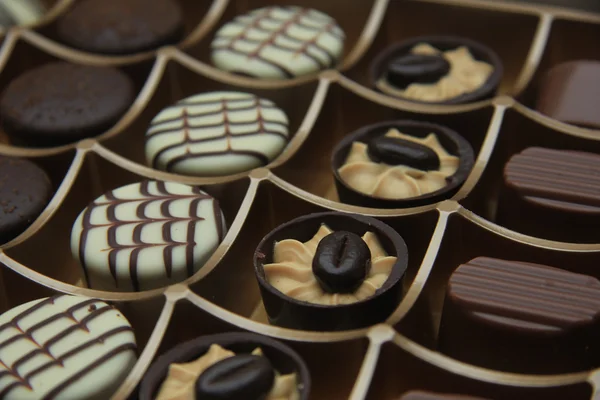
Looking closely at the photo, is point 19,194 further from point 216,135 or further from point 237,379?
point 237,379

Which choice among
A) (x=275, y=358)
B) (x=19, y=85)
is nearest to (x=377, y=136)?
(x=275, y=358)

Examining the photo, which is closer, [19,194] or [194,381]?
[194,381]

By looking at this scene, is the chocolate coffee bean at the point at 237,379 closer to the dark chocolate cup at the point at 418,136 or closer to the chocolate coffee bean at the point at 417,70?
the dark chocolate cup at the point at 418,136

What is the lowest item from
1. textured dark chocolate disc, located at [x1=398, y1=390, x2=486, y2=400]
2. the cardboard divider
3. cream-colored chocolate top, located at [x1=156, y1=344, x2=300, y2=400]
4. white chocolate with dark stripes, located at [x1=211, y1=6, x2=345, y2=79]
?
the cardboard divider

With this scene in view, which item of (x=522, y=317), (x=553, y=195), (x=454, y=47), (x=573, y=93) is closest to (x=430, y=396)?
(x=522, y=317)

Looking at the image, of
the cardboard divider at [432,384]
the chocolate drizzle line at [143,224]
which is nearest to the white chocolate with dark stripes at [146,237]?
the chocolate drizzle line at [143,224]

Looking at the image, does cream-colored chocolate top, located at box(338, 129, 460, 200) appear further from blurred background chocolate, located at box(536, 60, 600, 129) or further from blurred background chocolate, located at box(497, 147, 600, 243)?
blurred background chocolate, located at box(536, 60, 600, 129)

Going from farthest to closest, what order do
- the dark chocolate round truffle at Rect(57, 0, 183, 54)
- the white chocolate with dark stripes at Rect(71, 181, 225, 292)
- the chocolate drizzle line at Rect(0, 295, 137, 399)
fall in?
the dark chocolate round truffle at Rect(57, 0, 183, 54)
the white chocolate with dark stripes at Rect(71, 181, 225, 292)
the chocolate drizzle line at Rect(0, 295, 137, 399)

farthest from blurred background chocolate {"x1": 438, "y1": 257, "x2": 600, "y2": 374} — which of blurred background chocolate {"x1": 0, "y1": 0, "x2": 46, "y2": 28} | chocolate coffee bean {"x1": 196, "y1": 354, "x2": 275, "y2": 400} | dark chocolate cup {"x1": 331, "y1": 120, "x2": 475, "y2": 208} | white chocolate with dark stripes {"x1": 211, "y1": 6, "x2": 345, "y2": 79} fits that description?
blurred background chocolate {"x1": 0, "y1": 0, "x2": 46, "y2": 28}
